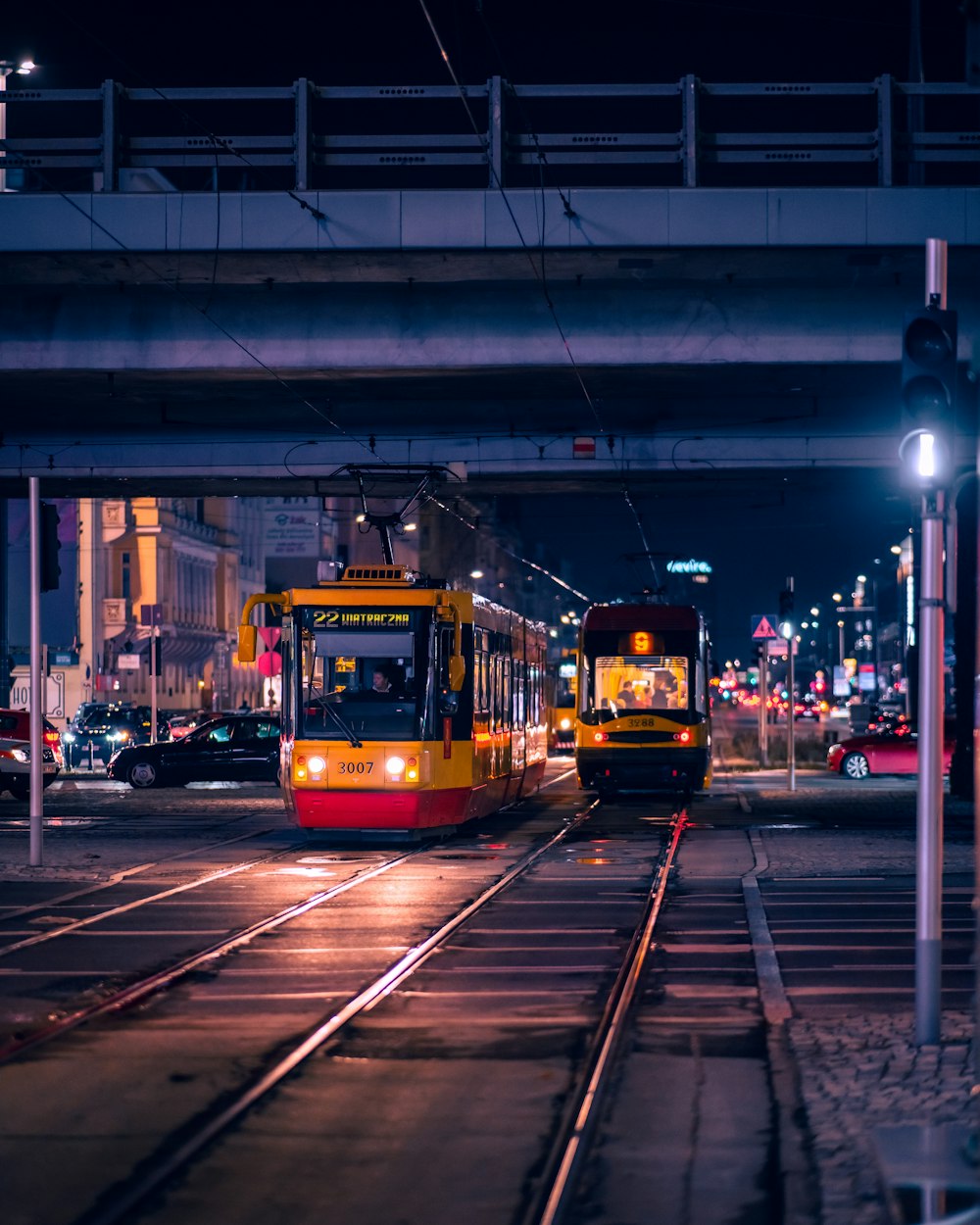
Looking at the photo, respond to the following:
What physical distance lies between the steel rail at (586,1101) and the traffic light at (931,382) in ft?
11.0

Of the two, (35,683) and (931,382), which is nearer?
(931,382)

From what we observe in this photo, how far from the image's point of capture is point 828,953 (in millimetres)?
13648

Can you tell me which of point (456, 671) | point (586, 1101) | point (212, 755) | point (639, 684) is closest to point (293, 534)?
point (212, 755)

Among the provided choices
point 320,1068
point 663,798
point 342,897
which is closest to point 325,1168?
point 320,1068

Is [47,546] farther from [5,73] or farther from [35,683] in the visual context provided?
[5,73]

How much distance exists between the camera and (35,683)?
816 inches

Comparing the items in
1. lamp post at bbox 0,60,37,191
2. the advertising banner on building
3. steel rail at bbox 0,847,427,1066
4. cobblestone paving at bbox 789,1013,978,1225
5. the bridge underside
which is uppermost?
lamp post at bbox 0,60,37,191

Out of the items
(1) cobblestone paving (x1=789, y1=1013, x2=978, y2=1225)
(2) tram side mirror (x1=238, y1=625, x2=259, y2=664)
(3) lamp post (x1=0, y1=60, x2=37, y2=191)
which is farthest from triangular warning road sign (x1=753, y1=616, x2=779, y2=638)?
(1) cobblestone paving (x1=789, y1=1013, x2=978, y2=1225)

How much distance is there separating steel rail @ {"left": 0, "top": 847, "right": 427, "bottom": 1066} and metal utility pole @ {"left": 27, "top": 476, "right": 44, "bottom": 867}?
12.0 ft

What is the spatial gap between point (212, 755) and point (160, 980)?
27.3 m

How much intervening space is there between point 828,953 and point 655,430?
17384 millimetres

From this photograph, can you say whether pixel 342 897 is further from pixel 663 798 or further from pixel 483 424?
pixel 663 798

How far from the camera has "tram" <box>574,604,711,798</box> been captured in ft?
111

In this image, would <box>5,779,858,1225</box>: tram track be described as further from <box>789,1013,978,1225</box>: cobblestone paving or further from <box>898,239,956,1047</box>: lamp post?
<box>898,239,956,1047</box>: lamp post
